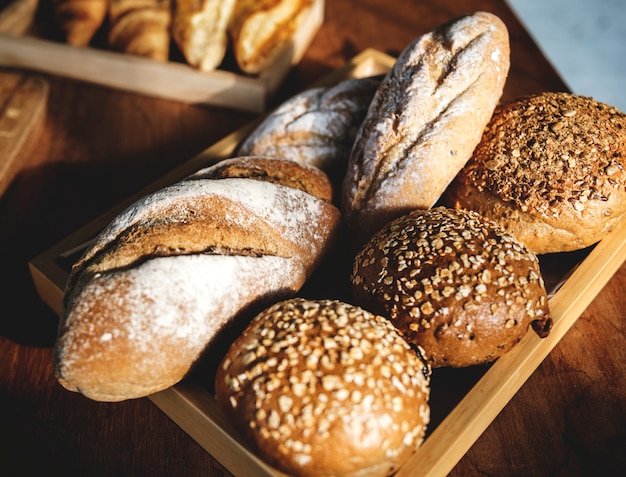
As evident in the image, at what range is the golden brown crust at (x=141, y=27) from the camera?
194cm

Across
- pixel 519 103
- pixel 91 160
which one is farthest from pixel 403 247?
pixel 91 160

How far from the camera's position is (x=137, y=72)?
1.94 m

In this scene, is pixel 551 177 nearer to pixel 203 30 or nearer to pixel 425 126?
pixel 425 126

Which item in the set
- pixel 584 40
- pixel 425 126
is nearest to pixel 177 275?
pixel 425 126

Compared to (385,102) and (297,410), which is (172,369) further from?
(385,102)

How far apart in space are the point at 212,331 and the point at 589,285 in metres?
0.81

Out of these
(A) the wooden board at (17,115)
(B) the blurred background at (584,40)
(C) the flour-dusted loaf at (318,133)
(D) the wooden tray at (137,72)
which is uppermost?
(B) the blurred background at (584,40)

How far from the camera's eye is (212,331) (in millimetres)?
1031

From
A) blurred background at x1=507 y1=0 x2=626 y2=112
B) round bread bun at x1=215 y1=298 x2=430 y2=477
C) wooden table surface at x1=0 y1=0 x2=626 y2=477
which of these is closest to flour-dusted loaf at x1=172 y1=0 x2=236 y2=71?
wooden table surface at x1=0 y1=0 x2=626 y2=477

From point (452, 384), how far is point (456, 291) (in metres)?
0.21

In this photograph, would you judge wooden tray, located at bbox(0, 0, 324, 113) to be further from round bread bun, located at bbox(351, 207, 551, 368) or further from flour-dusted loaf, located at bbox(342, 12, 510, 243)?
round bread bun, located at bbox(351, 207, 551, 368)

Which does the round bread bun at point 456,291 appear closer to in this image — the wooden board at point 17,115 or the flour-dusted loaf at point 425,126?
the flour-dusted loaf at point 425,126

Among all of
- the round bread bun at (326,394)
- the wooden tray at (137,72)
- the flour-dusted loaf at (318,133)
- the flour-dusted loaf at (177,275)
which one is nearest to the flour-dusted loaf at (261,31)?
the wooden tray at (137,72)

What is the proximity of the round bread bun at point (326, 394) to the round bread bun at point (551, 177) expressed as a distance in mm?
462
